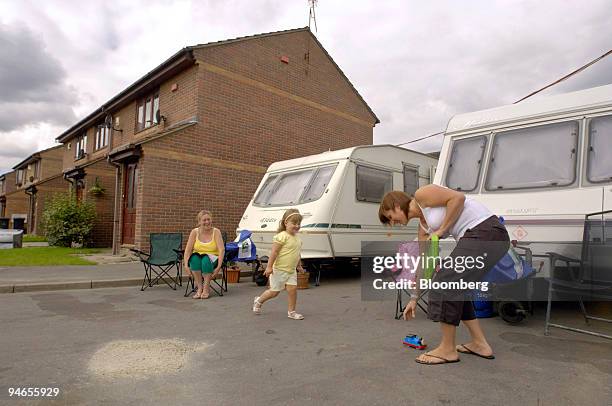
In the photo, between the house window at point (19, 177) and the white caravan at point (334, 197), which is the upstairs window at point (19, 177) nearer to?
the house window at point (19, 177)

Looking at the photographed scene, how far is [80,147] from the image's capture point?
22.7 metres

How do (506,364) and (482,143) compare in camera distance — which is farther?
(482,143)

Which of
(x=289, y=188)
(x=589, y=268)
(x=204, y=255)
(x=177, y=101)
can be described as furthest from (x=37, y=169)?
(x=589, y=268)

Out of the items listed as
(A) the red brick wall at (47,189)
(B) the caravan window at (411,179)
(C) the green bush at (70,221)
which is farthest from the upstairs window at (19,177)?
(B) the caravan window at (411,179)

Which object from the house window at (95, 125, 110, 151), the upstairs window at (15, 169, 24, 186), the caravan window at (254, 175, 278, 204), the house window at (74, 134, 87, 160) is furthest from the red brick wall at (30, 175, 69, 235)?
the caravan window at (254, 175, 278, 204)

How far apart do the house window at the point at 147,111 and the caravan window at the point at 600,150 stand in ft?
41.6

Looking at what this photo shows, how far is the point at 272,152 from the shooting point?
1408 cm

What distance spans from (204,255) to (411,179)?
17.2ft

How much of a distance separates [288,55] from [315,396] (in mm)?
13614

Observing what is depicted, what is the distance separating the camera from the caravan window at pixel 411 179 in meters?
9.64

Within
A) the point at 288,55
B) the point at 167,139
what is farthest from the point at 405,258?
the point at 288,55

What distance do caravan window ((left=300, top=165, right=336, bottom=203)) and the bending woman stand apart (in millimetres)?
4548

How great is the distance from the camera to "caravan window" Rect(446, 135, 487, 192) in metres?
5.71

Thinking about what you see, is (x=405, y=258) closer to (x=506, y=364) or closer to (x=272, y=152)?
(x=506, y=364)
